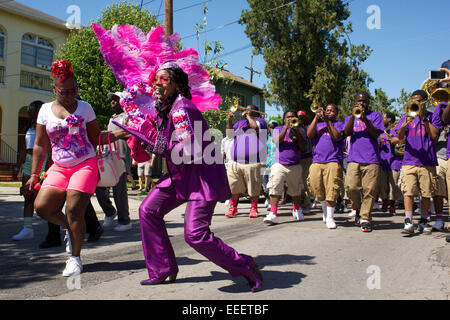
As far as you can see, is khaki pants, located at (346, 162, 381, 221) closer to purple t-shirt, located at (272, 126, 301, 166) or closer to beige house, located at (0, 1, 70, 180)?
purple t-shirt, located at (272, 126, 301, 166)

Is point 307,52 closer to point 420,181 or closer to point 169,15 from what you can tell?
point 169,15

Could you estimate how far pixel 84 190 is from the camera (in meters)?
4.17

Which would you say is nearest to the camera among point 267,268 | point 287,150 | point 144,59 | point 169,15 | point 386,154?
point 144,59

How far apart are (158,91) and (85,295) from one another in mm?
1840

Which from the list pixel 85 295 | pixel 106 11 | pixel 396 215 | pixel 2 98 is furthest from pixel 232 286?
pixel 2 98

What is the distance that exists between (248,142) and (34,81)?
21.3 meters

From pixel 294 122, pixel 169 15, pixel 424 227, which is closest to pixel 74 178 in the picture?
pixel 294 122

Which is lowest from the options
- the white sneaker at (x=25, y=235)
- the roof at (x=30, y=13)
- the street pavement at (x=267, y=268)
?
the street pavement at (x=267, y=268)

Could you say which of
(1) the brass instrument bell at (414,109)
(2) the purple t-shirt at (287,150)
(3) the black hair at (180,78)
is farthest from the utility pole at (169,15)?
(3) the black hair at (180,78)

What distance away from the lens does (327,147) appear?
24.2 feet

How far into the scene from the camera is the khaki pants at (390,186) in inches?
379

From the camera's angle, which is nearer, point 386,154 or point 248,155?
point 248,155

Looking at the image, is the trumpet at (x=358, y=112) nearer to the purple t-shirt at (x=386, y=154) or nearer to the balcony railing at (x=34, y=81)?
the purple t-shirt at (x=386, y=154)

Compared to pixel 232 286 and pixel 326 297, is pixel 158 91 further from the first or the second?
pixel 326 297
